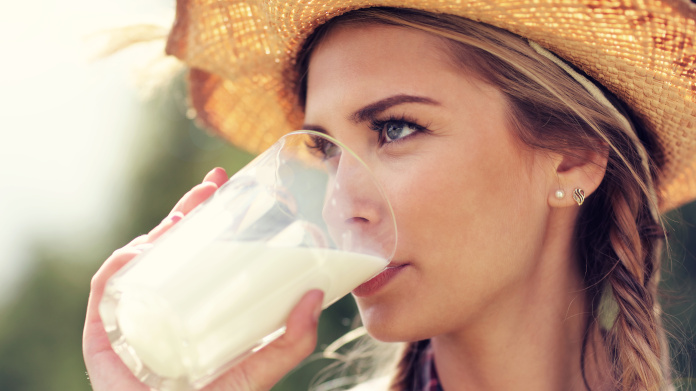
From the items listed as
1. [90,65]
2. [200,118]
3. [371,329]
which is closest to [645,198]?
[371,329]

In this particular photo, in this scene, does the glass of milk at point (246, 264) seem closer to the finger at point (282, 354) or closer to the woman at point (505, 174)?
the finger at point (282, 354)

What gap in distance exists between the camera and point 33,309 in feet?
20.5

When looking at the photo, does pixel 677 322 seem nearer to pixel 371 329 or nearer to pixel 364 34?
pixel 371 329

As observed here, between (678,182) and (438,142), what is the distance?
1014mm

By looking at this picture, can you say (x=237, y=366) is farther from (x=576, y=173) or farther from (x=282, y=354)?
(x=576, y=173)

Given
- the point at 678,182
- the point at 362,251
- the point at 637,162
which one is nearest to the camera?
the point at 362,251

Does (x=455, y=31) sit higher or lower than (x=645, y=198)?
higher

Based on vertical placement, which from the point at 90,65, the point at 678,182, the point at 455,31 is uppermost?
the point at 455,31

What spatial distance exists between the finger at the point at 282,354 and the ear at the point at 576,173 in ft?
2.73

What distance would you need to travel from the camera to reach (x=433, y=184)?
1.57m

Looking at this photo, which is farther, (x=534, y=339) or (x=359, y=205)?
(x=534, y=339)

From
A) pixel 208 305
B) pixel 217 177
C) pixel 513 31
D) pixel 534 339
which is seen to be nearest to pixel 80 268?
pixel 217 177

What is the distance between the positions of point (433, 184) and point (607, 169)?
0.59 meters

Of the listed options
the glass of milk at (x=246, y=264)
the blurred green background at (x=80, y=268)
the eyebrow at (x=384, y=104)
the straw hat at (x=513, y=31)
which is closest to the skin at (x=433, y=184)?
the eyebrow at (x=384, y=104)
